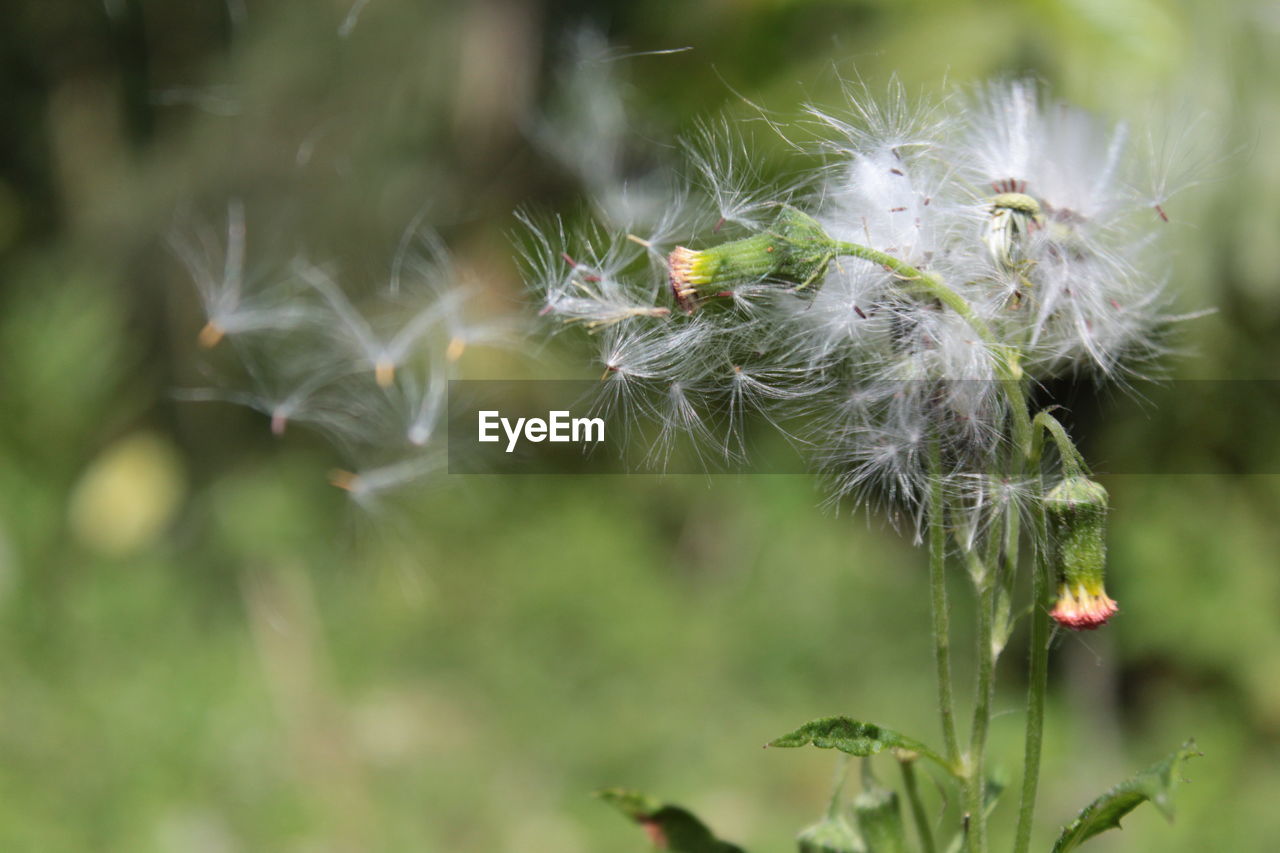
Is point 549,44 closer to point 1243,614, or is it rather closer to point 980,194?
point 1243,614

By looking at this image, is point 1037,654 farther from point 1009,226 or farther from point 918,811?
point 1009,226

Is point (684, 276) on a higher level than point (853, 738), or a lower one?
higher

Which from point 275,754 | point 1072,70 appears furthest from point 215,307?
point 1072,70

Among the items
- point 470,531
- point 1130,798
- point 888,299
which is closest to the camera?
point 1130,798

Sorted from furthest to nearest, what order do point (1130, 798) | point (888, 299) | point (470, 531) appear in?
1. point (470, 531)
2. point (888, 299)
3. point (1130, 798)

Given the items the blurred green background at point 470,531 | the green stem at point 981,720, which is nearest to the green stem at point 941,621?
the green stem at point 981,720

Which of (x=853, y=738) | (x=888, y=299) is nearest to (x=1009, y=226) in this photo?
(x=888, y=299)

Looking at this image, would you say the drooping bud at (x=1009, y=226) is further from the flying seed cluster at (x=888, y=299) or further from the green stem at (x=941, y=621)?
the green stem at (x=941, y=621)
